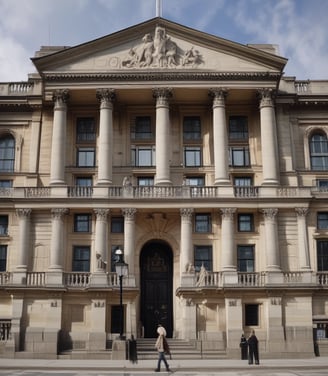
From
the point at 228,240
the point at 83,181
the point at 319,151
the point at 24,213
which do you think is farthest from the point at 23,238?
the point at 319,151

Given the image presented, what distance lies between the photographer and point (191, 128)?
49.4m

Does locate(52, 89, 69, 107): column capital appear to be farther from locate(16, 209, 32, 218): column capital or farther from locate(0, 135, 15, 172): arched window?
locate(16, 209, 32, 218): column capital

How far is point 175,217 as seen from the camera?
4612cm

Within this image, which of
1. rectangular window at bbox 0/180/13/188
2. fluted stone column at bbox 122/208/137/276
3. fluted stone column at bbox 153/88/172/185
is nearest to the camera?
fluted stone column at bbox 122/208/137/276

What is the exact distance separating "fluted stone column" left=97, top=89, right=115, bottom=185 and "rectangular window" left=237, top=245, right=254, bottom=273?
11183 mm

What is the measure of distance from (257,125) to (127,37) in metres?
12.6

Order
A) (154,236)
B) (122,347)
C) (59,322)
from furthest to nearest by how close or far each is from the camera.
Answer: (154,236)
(59,322)
(122,347)

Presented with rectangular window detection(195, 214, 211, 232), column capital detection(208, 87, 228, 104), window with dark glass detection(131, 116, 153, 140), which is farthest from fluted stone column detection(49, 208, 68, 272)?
column capital detection(208, 87, 228, 104)

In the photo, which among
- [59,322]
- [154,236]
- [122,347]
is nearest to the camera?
[122,347]

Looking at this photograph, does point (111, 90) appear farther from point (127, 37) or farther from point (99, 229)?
point (99, 229)

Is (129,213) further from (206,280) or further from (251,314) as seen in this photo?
(251,314)

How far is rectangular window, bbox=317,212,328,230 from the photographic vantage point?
1810 inches

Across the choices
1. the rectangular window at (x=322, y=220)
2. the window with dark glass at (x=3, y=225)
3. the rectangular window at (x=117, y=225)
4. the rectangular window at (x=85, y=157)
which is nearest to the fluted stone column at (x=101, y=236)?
the rectangular window at (x=117, y=225)

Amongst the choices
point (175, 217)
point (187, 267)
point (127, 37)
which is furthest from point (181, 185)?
point (127, 37)
